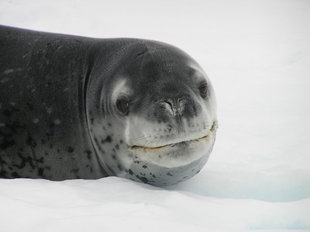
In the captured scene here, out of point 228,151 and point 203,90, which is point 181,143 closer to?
point 203,90

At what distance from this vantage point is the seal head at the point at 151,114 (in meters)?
1.84

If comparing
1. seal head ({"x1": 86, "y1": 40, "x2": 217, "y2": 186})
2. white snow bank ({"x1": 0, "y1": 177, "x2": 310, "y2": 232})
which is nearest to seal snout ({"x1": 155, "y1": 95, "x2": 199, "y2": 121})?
seal head ({"x1": 86, "y1": 40, "x2": 217, "y2": 186})

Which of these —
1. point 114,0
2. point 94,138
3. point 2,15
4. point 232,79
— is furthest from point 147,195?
point 114,0

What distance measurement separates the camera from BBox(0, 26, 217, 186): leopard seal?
1.87m

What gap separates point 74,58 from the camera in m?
2.44

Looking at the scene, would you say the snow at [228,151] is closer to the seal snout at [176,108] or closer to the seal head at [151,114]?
the seal head at [151,114]

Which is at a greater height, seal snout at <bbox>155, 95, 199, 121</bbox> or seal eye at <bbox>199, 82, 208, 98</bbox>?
seal eye at <bbox>199, 82, 208, 98</bbox>

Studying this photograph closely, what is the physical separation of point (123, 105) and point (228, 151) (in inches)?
Result: 37.1

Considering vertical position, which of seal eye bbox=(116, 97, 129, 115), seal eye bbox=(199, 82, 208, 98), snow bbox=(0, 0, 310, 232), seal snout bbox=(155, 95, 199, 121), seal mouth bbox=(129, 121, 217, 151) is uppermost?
seal eye bbox=(199, 82, 208, 98)

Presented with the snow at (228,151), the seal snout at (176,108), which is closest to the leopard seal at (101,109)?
the seal snout at (176,108)

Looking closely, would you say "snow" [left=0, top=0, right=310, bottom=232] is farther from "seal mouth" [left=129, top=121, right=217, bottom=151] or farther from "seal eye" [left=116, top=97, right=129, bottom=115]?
"seal eye" [left=116, top=97, right=129, bottom=115]

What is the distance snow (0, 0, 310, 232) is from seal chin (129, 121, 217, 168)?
138 mm

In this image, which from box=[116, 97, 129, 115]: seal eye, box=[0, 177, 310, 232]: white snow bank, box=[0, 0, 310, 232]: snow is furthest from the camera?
box=[116, 97, 129, 115]: seal eye

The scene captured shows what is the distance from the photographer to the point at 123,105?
204 cm
